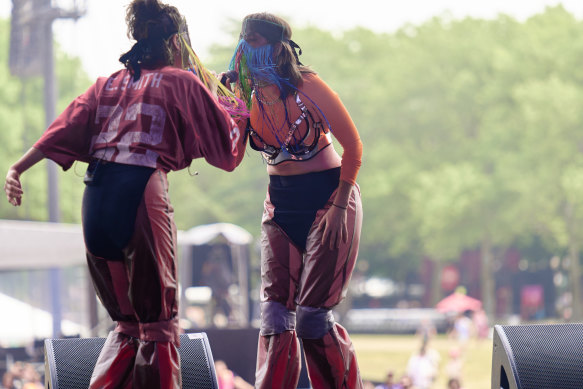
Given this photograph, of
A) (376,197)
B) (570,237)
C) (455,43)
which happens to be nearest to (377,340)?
(376,197)

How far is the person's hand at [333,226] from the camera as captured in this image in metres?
3.13

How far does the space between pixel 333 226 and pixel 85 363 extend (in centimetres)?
111

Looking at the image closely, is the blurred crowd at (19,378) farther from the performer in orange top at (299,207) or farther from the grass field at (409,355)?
the grass field at (409,355)

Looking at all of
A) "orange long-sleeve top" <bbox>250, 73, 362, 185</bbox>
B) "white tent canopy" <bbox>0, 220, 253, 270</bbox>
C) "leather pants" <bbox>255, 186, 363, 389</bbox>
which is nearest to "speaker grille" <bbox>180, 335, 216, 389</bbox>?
"leather pants" <bbox>255, 186, 363, 389</bbox>

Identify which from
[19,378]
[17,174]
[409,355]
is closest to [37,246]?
[19,378]

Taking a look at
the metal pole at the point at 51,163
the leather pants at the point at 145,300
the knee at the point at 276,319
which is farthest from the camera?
the metal pole at the point at 51,163

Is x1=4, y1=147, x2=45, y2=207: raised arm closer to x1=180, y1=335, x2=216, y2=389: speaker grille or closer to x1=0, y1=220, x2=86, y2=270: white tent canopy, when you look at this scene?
x1=180, y1=335, x2=216, y2=389: speaker grille

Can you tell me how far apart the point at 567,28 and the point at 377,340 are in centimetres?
1282

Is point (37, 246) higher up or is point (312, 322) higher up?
point (37, 246)

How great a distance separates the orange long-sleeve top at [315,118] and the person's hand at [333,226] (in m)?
0.13

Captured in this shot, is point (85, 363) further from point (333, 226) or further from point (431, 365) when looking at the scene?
point (431, 365)

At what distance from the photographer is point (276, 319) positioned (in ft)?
10.6

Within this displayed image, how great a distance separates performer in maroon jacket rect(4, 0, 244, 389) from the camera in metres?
2.54

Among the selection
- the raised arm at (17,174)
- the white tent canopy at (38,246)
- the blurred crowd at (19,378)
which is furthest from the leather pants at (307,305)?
the white tent canopy at (38,246)
